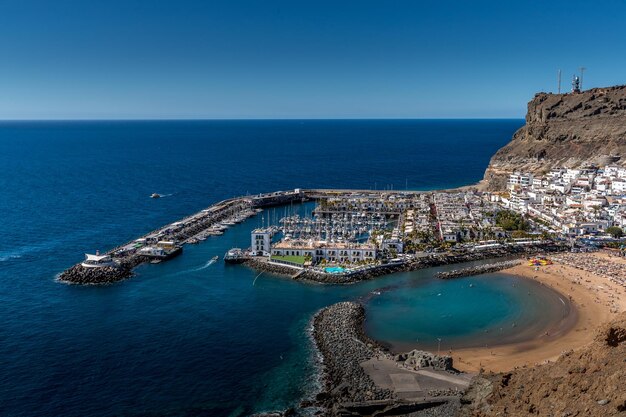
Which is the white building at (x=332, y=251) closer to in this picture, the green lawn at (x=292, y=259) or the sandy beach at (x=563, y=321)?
A: the green lawn at (x=292, y=259)

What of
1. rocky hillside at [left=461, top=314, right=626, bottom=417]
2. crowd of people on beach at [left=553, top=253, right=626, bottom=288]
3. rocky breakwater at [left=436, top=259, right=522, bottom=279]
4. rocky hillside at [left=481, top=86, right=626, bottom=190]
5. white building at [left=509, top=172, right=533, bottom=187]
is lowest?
rocky breakwater at [left=436, top=259, right=522, bottom=279]

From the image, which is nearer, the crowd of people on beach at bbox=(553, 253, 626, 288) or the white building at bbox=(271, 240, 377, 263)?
the crowd of people on beach at bbox=(553, 253, 626, 288)

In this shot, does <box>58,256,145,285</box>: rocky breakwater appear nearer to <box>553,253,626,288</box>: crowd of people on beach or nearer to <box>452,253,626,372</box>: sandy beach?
<box>452,253,626,372</box>: sandy beach

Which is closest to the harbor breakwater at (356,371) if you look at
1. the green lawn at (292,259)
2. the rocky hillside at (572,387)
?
the rocky hillside at (572,387)

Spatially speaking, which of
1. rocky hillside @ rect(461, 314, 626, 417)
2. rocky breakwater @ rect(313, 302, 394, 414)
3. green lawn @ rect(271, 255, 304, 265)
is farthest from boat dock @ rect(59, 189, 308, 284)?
rocky hillside @ rect(461, 314, 626, 417)

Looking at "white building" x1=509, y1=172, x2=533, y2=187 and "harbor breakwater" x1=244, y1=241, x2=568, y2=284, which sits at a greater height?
"white building" x1=509, y1=172, x2=533, y2=187

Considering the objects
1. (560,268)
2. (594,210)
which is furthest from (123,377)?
(594,210)

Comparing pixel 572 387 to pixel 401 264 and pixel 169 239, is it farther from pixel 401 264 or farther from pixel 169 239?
pixel 169 239
